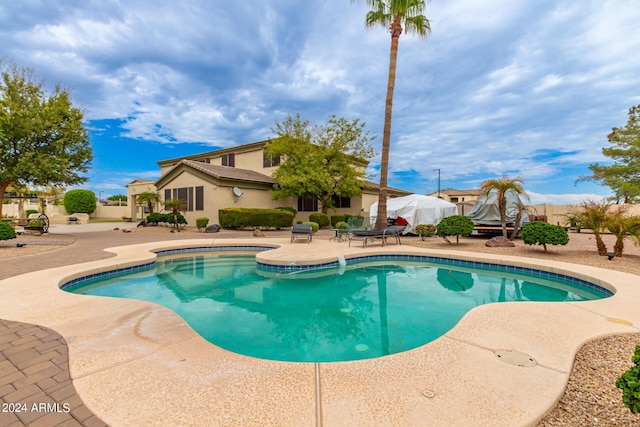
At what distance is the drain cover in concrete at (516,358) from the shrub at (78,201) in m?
39.0

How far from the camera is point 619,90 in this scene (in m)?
15.5

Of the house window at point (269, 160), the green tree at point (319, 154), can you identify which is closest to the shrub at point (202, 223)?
the green tree at point (319, 154)

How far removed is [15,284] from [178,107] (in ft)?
64.0

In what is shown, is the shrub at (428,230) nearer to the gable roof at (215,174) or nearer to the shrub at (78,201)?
the gable roof at (215,174)

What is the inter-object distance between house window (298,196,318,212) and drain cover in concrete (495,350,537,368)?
68.7 ft

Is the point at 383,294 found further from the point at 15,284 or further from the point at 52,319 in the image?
the point at 15,284

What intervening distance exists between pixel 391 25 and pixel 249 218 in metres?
12.8

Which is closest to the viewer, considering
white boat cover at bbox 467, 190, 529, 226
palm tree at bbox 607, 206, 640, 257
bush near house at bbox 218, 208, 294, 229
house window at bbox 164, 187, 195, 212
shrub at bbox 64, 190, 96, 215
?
palm tree at bbox 607, 206, 640, 257

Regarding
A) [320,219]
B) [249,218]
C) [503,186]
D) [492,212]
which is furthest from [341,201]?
[503,186]

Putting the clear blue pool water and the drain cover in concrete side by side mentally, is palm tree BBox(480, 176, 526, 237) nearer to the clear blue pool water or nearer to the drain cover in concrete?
the clear blue pool water

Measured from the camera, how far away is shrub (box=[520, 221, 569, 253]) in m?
8.80

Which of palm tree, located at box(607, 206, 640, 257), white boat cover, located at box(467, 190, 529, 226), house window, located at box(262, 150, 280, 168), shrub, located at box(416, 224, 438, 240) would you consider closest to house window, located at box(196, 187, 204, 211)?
house window, located at box(262, 150, 280, 168)

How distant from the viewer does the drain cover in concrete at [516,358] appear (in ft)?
8.75

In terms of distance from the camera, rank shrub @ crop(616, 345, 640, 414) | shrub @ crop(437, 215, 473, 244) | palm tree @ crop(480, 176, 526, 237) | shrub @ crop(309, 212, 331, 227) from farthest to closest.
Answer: shrub @ crop(309, 212, 331, 227) → palm tree @ crop(480, 176, 526, 237) → shrub @ crop(437, 215, 473, 244) → shrub @ crop(616, 345, 640, 414)
